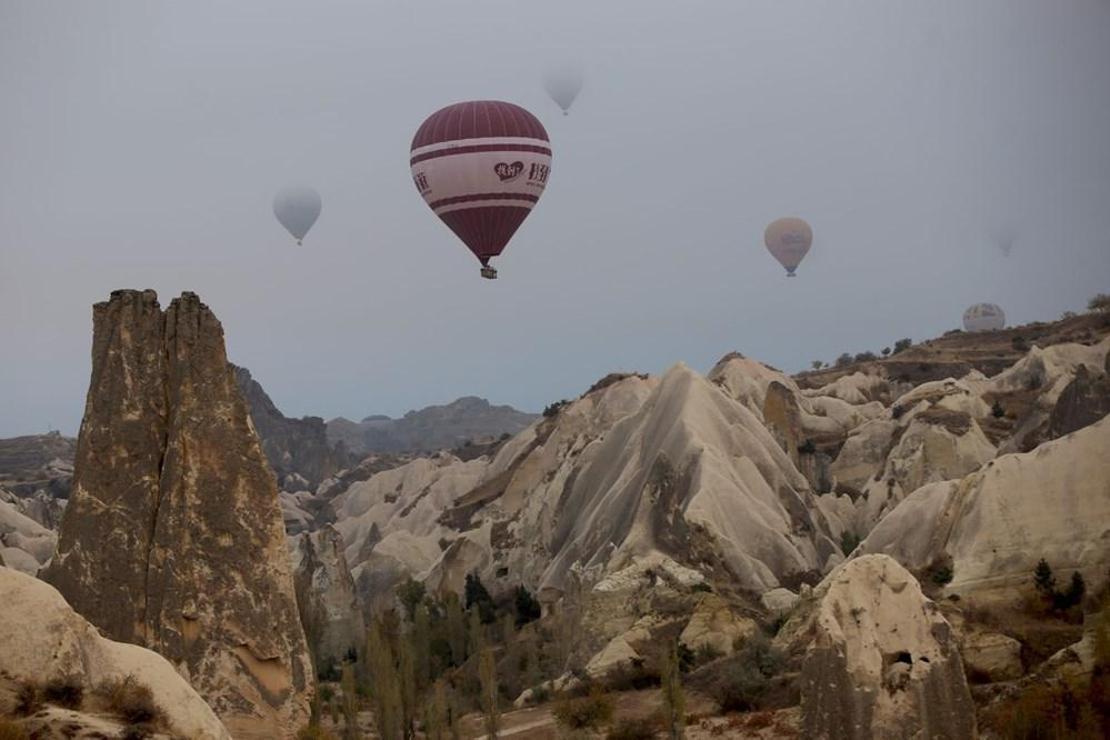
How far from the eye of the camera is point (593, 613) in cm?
4191

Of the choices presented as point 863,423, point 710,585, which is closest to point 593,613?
point 710,585

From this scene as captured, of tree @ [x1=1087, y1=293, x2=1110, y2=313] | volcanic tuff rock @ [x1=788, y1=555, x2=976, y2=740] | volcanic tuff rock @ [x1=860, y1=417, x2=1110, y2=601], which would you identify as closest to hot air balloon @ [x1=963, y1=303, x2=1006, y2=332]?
tree @ [x1=1087, y1=293, x2=1110, y2=313]

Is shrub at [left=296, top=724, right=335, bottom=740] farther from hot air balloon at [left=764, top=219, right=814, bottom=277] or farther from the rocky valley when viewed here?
hot air balloon at [left=764, top=219, right=814, bottom=277]

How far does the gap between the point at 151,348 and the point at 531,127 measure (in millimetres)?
32441

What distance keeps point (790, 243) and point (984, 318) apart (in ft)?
139

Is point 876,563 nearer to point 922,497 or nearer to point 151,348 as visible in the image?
point 151,348

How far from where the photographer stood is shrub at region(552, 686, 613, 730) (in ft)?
110

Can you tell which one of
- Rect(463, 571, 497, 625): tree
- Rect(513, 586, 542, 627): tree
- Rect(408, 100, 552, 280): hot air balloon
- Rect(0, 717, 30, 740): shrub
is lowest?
Rect(0, 717, 30, 740): shrub

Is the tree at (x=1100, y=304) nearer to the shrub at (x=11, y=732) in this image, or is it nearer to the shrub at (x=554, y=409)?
the shrub at (x=554, y=409)

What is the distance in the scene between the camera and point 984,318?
450 ft

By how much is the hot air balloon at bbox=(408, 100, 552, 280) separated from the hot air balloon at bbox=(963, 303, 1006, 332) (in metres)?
87.4

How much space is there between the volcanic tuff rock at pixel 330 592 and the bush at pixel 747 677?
2196 cm

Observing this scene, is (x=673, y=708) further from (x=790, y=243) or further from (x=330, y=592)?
(x=790, y=243)

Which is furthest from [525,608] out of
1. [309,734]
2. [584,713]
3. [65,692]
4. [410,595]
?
[65,692]
